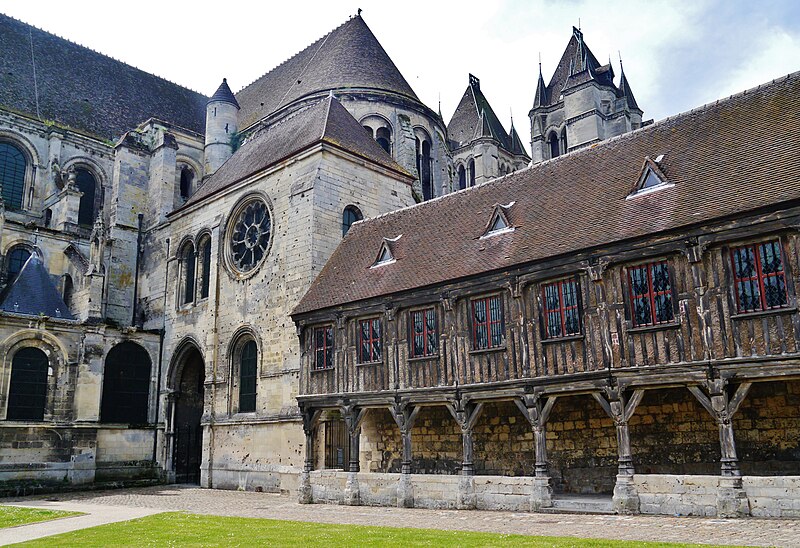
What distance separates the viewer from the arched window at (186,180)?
100 feet

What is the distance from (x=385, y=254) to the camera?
17.5 meters

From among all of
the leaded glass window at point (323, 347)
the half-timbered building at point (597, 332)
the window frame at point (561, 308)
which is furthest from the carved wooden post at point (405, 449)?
the window frame at point (561, 308)

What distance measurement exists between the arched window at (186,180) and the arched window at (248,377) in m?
11.4

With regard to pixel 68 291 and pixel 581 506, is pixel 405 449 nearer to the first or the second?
pixel 581 506

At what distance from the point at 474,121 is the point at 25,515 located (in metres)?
36.3

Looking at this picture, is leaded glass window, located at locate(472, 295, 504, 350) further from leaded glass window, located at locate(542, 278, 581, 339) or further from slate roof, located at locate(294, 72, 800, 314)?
leaded glass window, located at locate(542, 278, 581, 339)

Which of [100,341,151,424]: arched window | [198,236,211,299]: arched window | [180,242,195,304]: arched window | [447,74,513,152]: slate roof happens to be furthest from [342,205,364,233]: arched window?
[447,74,513,152]: slate roof

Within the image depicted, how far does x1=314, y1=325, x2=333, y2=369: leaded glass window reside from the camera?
17219mm

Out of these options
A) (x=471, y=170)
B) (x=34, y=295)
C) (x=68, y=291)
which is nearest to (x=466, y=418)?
(x=34, y=295)

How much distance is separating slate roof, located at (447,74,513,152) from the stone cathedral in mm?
9588

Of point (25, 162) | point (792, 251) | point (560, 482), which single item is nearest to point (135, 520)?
point (560, 482)

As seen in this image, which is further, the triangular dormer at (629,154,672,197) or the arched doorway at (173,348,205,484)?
the arched doorway at (173,348,205,484)

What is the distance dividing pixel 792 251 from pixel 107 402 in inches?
833

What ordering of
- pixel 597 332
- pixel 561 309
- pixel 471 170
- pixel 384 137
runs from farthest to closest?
1. pixel 471 170
2. pixel 384 137
3. pixel 561 309
4. pixel 597 332
